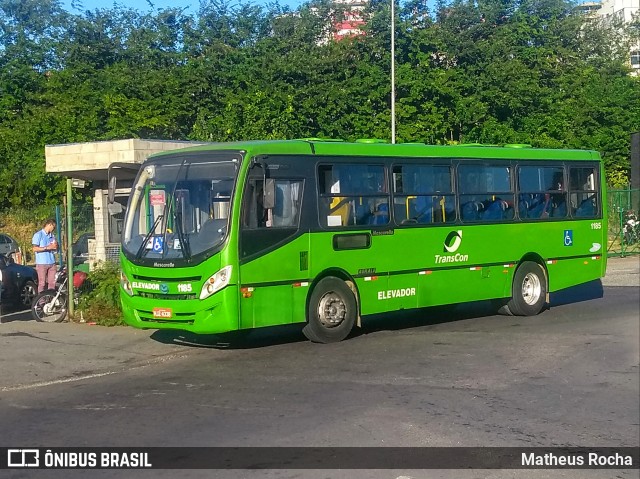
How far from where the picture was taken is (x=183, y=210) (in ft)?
40.1

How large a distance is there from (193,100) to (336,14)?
9.76m

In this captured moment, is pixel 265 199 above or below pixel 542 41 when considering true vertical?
below

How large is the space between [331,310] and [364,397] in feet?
12.4

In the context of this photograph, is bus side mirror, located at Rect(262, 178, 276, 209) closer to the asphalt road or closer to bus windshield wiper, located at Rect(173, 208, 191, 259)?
bus windshield wiper, located at Rect(173, 208, 191, 259)

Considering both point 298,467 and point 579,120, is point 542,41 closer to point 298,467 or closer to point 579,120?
point 579,120

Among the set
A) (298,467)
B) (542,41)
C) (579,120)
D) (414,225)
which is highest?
(542,41)

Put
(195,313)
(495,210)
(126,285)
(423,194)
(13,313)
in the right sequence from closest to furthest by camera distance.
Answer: (195,313), (126,285), (423,194), (495,210), (13,313)

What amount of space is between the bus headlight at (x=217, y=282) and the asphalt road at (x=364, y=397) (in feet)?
3.05

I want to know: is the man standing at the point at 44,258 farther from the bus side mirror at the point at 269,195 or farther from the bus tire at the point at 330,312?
the bus side mirror at the point at 269,195

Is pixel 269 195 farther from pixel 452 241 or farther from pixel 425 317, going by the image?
pixel 425 317

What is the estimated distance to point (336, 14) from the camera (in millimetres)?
45281

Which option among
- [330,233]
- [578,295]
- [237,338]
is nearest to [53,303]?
[237,338]

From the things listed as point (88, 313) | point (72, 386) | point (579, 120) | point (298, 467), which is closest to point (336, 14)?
point (579, 120)

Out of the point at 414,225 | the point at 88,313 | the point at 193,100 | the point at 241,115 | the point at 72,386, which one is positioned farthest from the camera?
the point at 193,100
